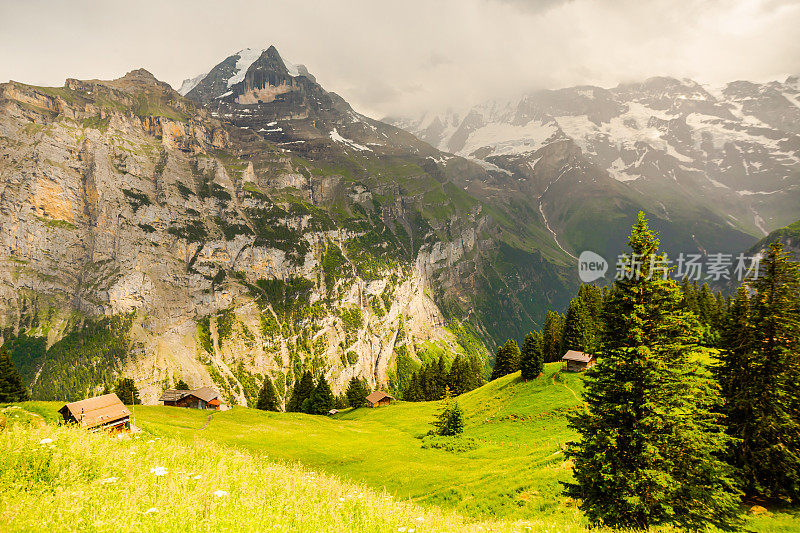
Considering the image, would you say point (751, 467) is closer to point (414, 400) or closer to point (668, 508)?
point (668, 508)

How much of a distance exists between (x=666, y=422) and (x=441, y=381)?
95.0 meters

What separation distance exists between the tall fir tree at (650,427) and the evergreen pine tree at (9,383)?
8240 cm

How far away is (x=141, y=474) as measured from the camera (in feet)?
29.5

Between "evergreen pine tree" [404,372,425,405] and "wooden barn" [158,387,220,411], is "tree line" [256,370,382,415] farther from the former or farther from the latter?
"evergreen pine tree" [404,372,425,405]

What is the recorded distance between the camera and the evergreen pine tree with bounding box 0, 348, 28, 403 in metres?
59.0

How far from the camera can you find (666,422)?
47.6 feet

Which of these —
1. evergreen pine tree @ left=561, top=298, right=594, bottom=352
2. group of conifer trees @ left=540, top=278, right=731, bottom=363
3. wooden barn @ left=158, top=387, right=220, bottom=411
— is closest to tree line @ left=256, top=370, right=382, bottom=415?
wooden barn @ left=158, top=387, right=220, bottom=411

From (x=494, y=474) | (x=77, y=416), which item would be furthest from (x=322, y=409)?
(x=494, y=474)

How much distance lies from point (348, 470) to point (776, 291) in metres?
37.5

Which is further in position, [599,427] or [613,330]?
[613,330]

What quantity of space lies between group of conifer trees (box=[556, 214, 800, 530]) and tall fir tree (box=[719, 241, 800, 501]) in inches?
2.2

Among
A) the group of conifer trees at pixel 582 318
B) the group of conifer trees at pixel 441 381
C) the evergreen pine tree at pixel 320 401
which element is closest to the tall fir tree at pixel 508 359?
the group of conifer trees at pixel 582 318

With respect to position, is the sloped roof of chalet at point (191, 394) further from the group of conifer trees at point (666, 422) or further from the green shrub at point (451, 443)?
the group of conifer trees at point (666, 422)

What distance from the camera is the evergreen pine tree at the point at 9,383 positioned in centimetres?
5900
